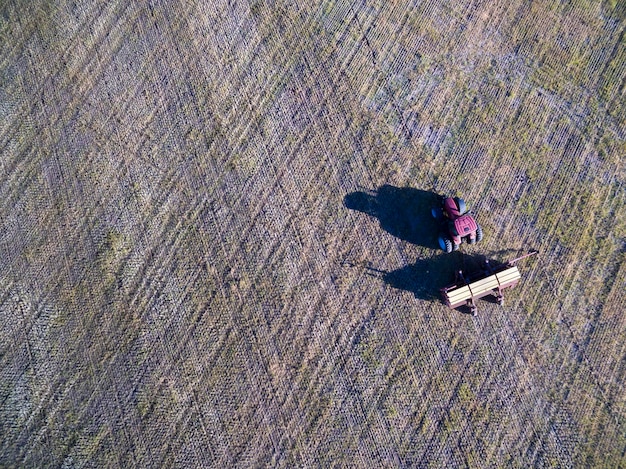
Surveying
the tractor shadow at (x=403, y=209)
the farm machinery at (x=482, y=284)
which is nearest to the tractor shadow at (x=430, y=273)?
the farm machinery at (x=482, y=284)

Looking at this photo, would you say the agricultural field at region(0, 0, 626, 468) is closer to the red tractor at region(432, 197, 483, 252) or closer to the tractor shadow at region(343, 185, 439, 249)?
the tractor shadow at region(343, 185, 439, 249)

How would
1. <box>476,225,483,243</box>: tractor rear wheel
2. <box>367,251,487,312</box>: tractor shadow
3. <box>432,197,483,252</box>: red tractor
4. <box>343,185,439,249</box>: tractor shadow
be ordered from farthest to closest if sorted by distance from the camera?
<box>343,185,439,249</box>: tractor shadow < <box>367,251,487,312</box>: tractor shadow < <box>476,225,483,243</box>: tractor rear wheel < <box>432,197,483,252</box>: red tractor

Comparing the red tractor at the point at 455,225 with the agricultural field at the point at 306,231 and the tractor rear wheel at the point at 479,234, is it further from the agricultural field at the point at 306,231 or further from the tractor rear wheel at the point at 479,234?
the agricultural field at the point at 306,231

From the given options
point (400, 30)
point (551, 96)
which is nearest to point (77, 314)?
point (400, 30)

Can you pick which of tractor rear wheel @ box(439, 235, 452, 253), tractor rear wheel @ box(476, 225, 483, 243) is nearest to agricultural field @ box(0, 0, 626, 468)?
tractor rear wheel @ box(476, 225, 483, 243)

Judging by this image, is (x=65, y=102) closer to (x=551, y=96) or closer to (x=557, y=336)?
(x=551, y=96)

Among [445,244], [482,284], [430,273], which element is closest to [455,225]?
[445,244]
